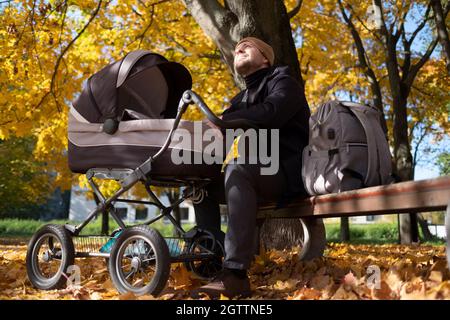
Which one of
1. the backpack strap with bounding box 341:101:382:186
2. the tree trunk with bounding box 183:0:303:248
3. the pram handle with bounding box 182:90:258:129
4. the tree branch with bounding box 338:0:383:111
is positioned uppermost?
the tree branch with bounding box 338:0:383:111

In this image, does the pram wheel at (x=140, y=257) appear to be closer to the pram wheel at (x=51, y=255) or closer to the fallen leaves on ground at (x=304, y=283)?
the fallen leaves on ground at (x=304, y=283)

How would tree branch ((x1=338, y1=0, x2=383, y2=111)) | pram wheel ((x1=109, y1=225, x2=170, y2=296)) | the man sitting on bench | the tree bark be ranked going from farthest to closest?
tree branch ((x1=338, y1=0, x2=383, y2=111)) < the tree bark < pram wheel ((x1=109, y1=225, x2=170, y2=296)) < the man sitting on bench

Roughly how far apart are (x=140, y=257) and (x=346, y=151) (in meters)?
1.39

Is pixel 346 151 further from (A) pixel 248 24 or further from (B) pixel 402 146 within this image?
(B) pixel 402 146

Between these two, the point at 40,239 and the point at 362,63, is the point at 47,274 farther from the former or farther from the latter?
the point at 362,63

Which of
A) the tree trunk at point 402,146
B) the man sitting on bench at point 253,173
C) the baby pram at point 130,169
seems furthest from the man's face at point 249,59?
the tree trunk at point 402,146

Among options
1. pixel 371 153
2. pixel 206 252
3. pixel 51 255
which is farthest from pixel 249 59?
pixel 51 255

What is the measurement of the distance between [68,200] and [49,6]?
159ft

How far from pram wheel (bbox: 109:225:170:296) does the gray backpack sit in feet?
3.25

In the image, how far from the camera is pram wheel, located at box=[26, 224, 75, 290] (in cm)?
332

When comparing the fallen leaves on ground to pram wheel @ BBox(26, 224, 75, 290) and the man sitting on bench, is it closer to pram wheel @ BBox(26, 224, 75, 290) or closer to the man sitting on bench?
pram wheel @ BBox(26, 224, 75, 290)

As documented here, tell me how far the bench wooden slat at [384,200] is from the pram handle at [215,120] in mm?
603

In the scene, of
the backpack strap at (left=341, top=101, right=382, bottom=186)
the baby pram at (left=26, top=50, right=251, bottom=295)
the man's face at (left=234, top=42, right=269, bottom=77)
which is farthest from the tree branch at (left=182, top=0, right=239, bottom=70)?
the backpack strap at (left=341, top=101, right=382, bottom=186)

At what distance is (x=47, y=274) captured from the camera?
12.9 feet
